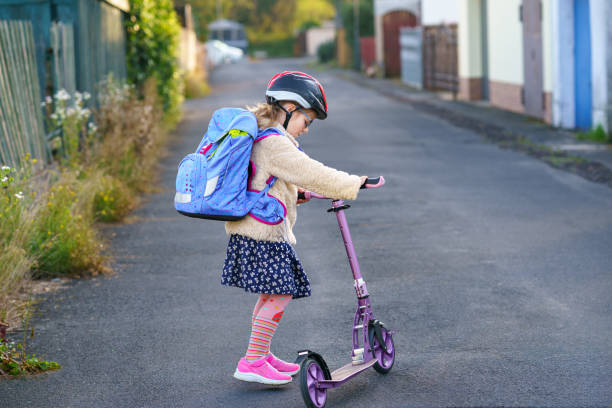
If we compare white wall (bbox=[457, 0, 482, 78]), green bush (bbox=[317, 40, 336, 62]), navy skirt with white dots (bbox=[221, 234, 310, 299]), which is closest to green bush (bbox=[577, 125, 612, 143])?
white wall (bbox=[457, 0, 482, 78])

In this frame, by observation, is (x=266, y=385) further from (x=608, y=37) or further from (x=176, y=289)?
(x=608, y=37)

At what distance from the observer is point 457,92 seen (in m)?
25.3

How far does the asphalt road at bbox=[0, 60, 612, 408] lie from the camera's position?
14.8 feet

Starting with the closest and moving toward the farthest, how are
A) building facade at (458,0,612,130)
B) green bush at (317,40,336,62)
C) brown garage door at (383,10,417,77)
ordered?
building facade at (458,0,612,130) → brown garage door at (383,10,417,77) → green bush at (317,40,336,62)

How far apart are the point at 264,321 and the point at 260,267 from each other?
0.29 metres

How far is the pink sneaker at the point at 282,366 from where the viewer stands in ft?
15.2

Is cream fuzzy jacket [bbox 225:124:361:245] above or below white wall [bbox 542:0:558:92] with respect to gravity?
below

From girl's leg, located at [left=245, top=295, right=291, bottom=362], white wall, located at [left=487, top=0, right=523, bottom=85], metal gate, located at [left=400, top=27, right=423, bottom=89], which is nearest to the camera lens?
girl's leg, located at [left=245, top=295, right=291, bottom=362]

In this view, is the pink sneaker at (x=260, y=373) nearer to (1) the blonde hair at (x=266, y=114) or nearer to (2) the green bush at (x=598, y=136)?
(1) the blonde hair at (x=266, y=114)

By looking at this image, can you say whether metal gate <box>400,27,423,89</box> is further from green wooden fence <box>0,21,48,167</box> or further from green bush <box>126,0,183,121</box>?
green wooden fence <box>0,21,48,167</box>

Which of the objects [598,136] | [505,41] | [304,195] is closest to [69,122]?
[304,195]

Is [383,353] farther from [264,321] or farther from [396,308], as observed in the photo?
[396,308]

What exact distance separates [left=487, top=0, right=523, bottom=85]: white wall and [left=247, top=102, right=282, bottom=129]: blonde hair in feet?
51.1

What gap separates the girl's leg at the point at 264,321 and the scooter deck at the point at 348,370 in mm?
381
